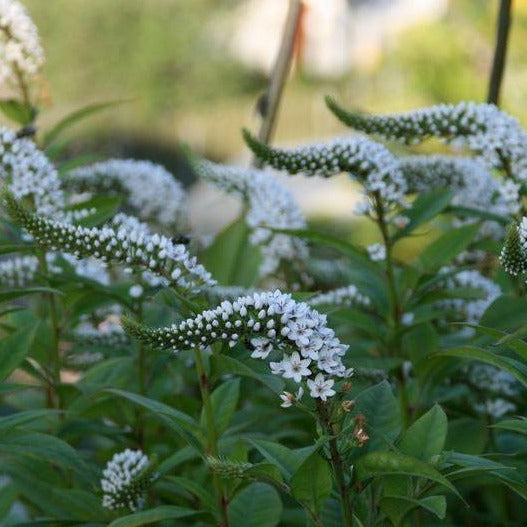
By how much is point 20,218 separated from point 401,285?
80cm

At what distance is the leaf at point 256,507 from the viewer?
1755 mm

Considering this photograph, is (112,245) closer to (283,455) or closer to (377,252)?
(283,455)

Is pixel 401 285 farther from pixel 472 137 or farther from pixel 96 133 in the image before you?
pixel 96 133

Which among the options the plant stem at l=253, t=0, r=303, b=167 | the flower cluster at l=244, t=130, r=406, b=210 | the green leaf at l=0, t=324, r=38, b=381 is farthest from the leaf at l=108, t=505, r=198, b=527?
the plant stem at l=253, t=0, r=303, b=167

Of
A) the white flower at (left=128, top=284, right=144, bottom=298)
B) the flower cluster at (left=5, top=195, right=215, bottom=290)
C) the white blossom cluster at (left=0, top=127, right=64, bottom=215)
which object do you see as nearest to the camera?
the flower cluster at (left=5, top=195, right=215, bottom=290)

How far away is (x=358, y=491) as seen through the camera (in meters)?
1.46

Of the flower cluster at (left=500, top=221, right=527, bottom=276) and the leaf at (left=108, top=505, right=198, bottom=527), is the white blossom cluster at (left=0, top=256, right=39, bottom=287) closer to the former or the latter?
the leaf at (left=108, top=505, right=198, bottom=527)

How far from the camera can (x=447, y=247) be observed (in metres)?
2.16

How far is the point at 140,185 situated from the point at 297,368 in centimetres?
126

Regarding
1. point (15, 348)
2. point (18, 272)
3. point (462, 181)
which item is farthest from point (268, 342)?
point (462, 181)

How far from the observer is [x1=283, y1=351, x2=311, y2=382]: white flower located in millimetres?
1348

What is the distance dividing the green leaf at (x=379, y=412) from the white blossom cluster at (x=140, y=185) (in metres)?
1.08

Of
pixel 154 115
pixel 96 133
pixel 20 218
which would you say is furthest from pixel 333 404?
pixel 154 115

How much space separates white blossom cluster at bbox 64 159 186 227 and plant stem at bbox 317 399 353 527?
1186 millimetres
